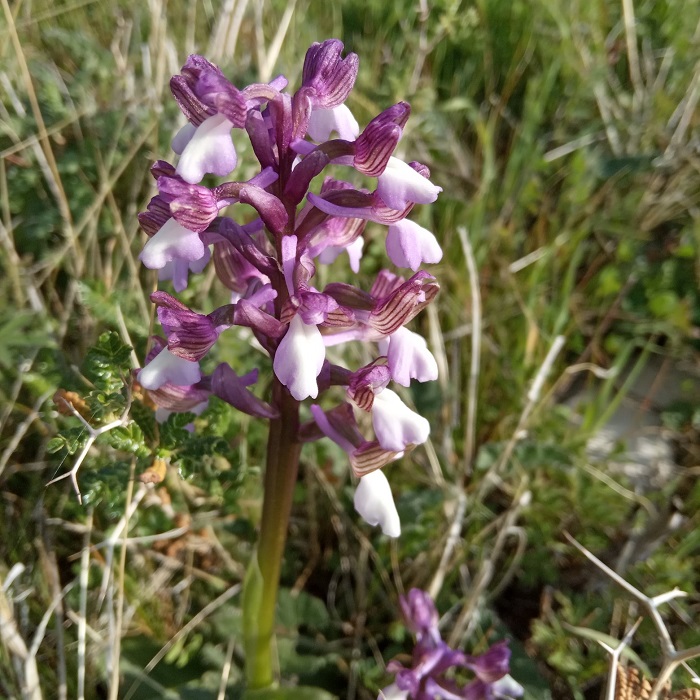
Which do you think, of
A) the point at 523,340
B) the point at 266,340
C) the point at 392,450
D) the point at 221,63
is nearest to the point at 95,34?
the point at 221,63

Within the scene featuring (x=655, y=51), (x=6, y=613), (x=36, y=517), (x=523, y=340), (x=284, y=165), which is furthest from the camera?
(x=655, y=51)

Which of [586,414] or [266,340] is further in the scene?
[586,414]

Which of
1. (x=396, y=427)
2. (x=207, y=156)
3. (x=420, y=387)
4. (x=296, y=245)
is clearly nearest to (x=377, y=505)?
(x=396, y=427)

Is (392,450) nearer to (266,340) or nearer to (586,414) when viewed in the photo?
(266,340)

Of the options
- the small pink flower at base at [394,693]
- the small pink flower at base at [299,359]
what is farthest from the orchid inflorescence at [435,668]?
the small pink flower at base at [299,359]

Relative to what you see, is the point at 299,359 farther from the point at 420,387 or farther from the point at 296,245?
the point at 420,387

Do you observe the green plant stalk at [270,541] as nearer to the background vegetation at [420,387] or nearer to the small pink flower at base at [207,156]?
the background vegetation at [420,387]
